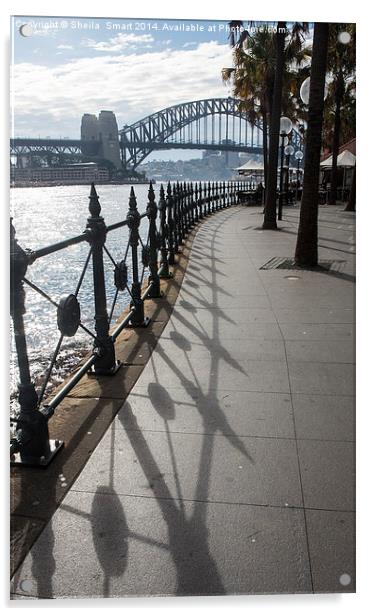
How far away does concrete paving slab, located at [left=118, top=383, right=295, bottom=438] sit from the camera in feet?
10.1

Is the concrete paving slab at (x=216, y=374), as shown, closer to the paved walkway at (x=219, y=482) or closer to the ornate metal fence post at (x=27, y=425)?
the paved walkway at (x=219, y=482)

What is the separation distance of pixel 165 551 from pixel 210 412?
1.28 meters

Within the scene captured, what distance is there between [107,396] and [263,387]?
110 cm

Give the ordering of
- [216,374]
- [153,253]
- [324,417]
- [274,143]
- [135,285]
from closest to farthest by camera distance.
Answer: [324,417] → [216,374] → [135,285] → [153,253] → [274,143]

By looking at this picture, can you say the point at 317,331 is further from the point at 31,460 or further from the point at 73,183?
the point at 31,460

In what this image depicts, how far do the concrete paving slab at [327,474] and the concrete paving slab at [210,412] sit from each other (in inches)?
8.4

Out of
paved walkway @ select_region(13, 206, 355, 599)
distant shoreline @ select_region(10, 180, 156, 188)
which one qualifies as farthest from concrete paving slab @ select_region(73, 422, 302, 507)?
distant shoreline @ select_region(10, 180, 156, 188)

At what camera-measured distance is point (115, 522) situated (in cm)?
226

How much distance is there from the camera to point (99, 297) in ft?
12.7

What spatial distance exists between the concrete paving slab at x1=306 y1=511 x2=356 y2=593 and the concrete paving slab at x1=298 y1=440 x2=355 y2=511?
0.08 m

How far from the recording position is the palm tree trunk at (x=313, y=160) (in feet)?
25.5

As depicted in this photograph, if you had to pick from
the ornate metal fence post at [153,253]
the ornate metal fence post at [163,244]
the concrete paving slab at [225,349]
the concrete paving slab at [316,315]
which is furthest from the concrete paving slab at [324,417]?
the ornate metal fence post at [163,244]

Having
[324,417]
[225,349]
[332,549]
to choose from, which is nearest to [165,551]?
[332,549]

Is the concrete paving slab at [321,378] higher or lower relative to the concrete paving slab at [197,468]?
higher
